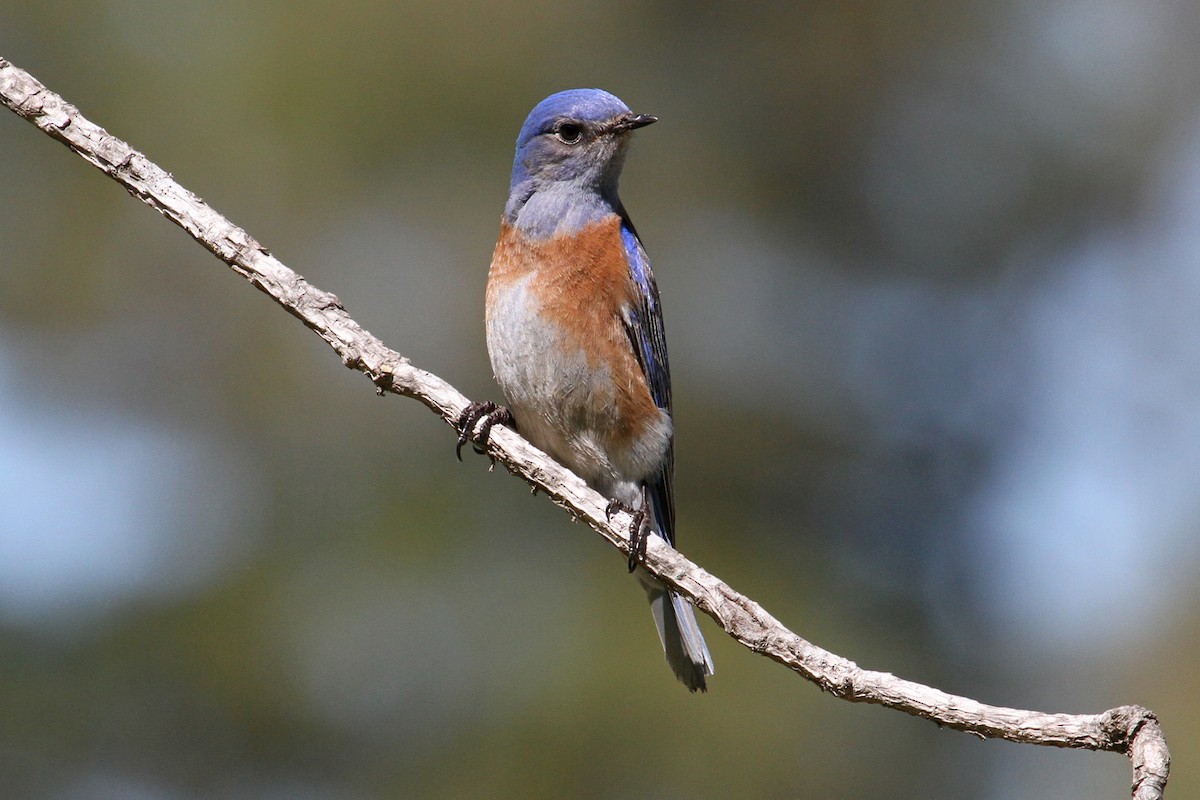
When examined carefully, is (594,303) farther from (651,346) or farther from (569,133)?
(569,133)

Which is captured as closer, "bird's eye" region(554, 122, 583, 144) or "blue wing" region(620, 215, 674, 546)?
"blue wing" region(620, 215, 674, 546)

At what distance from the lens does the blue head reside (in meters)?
5.59

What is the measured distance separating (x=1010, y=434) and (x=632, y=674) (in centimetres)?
587

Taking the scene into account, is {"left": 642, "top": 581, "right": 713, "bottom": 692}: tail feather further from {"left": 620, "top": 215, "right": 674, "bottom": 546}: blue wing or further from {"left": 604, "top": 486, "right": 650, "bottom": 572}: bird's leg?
{"left": 604, "top": 486, "right": 650, "bottom": 572}: bird's leg

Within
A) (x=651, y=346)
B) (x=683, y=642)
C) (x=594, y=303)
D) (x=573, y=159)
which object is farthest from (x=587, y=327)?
(x=683, y=642)

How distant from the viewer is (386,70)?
12.6m

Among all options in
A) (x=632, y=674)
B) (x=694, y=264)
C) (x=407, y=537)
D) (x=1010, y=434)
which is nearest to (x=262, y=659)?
(x=407, y=537)

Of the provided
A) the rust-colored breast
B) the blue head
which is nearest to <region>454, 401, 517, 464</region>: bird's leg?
the rust-colored breast

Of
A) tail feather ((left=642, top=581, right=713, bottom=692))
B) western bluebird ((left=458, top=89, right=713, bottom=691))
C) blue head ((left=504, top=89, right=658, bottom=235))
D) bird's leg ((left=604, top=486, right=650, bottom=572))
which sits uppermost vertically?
blue head ((left=504, top=89, right=658, bottom=235))

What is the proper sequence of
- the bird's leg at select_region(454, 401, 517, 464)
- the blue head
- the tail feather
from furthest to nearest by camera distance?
the tail feather → the blue head → the bird's leg at select_region(454, 401, 517, 464)

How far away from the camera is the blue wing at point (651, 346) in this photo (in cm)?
560

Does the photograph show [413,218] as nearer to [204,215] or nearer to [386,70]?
[386,70]

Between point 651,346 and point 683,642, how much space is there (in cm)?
146

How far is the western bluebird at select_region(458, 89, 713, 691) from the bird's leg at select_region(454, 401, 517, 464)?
1 centimetres
